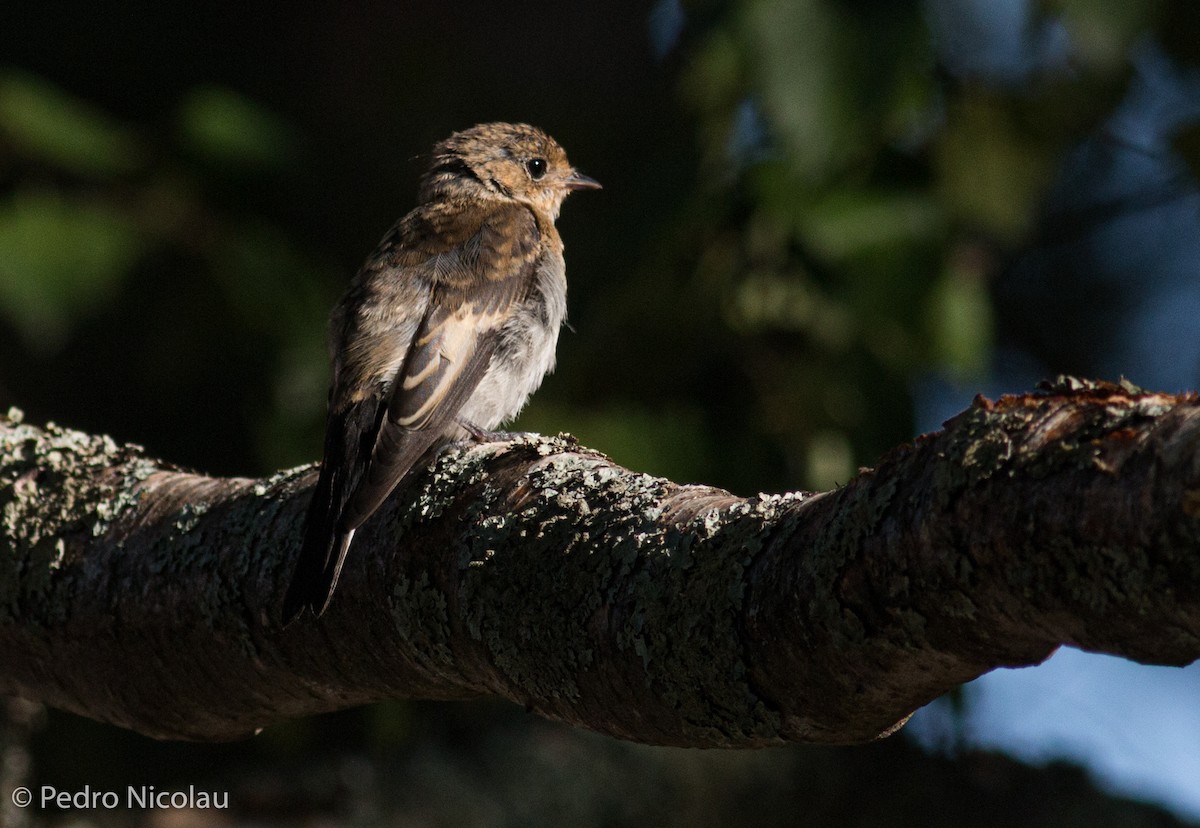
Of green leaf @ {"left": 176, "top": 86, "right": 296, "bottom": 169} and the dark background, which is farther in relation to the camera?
green leaf @ {"left": 176, "top": 86, "right": 296, "bottom": 169}

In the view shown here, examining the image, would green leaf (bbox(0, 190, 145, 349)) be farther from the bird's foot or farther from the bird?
the bird's foot

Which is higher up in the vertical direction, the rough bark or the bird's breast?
the bird's breast

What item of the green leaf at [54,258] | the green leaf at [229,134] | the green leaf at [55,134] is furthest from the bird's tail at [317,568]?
the green leaf at [229,134]

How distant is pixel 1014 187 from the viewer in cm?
407

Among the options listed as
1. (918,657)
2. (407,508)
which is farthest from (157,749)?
(918,657)

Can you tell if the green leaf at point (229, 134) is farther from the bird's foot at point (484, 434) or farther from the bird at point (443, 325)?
the bird's foot at point (484, 434)

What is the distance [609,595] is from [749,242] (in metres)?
2.26

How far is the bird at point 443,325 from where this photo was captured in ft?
9.30

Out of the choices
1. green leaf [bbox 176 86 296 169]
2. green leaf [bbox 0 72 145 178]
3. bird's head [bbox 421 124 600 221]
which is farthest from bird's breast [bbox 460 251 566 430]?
green leaf [bbox 0 72 145 178]

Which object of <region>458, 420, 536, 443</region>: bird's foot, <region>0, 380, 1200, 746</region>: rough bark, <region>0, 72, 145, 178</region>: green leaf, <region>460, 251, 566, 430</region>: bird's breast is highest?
<region>0, 72, 145, 178</region>: green leaf

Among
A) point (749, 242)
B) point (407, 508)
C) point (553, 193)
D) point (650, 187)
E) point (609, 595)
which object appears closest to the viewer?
point (609, 595)

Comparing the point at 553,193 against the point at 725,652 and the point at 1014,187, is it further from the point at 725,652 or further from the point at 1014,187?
the point at 725,652

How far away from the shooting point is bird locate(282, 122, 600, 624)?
284 cm

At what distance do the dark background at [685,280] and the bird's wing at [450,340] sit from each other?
0.24 m
